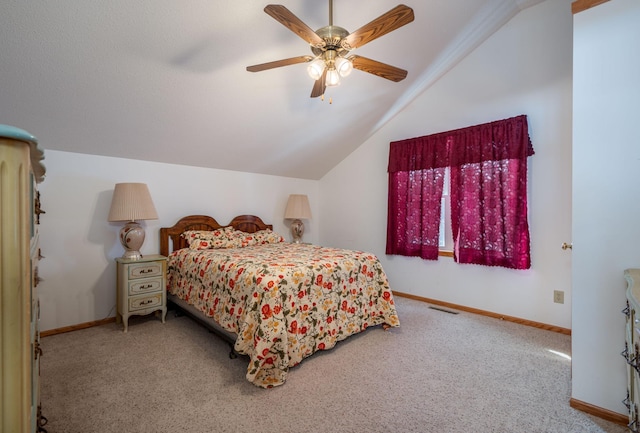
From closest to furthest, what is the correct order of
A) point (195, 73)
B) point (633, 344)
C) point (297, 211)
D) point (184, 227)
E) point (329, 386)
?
point (633, 344)
point (329, 386)
point (195, 73)
point (184, 227)
point (297, 211)

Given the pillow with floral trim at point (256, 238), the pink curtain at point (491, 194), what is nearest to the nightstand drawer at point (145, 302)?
the pillow with floral trim at point (256, 238)

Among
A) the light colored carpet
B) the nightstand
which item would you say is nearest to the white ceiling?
the nightstand

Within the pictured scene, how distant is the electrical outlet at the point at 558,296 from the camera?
279 centimetres

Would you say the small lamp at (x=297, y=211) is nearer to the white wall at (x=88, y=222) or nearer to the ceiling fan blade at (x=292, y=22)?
the white wall at (x=88, y=222)

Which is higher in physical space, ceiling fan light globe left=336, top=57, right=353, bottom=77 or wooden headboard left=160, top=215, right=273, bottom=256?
ceiling fan light globe left=336, top=57, right=353, bottom=77

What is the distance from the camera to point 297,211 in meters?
4.43

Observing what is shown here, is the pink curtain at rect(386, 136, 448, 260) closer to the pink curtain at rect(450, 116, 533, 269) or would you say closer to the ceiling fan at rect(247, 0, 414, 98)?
the pink curtain at rect(450, 116, 533, 269)

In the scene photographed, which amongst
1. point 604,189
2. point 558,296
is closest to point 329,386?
point 604,189

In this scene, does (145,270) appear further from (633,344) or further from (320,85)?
(633,344)

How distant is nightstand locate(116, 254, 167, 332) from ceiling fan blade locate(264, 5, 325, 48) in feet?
8.12

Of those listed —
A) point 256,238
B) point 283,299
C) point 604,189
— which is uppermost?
point 604,189

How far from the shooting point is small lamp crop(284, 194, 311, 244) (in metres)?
4.42

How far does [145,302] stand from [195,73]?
219cm

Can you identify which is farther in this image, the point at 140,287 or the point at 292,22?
the point at 140,287
